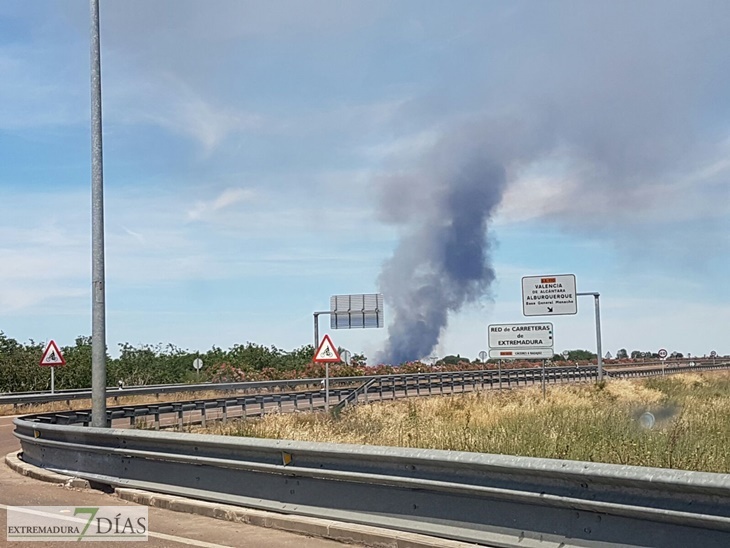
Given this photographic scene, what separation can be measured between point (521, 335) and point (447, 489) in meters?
20.3

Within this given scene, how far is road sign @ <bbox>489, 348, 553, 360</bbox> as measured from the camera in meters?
26.7

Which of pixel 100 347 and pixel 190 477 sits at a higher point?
pixel 100 347

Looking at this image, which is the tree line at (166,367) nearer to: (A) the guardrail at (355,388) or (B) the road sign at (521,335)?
(A) the guardrail at (355,388)

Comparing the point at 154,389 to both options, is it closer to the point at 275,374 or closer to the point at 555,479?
the point at 275,374

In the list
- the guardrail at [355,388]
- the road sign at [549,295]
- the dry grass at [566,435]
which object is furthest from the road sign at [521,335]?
the dry grass at [566,435]

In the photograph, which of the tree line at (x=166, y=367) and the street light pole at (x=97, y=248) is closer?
the street light pole at (x=97, y=248)

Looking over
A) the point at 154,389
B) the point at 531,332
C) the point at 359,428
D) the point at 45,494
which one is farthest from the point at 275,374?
the point at 45,494

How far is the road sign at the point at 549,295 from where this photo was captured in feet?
96.9

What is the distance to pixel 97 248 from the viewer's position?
13.9 m

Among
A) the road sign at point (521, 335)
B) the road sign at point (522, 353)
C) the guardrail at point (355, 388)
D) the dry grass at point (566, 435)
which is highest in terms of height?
the road sign at point (521, 335)

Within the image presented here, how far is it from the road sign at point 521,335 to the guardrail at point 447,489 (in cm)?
1805

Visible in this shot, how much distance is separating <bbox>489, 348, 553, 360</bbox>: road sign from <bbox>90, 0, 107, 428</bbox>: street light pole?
52.7 feet

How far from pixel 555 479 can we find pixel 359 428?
10.6m

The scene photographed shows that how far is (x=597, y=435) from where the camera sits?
12078mm
